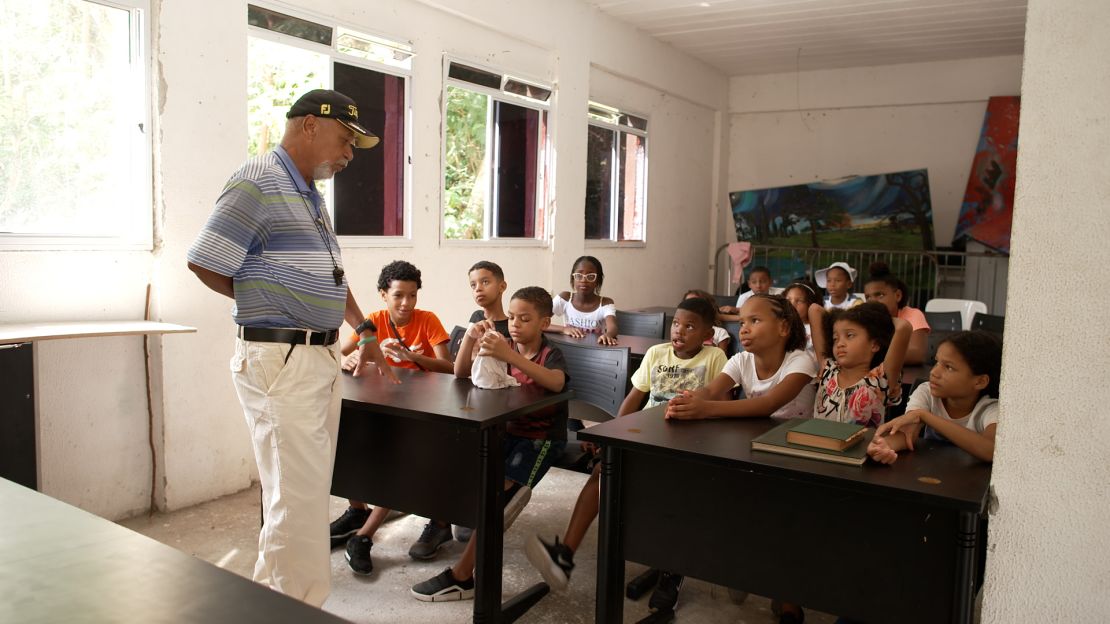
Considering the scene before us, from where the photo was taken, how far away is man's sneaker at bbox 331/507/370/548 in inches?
138

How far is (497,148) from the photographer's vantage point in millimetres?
6359

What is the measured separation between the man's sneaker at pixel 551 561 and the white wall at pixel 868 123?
786 centimetres

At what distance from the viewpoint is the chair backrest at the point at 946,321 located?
5.29 m

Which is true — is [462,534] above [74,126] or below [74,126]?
below

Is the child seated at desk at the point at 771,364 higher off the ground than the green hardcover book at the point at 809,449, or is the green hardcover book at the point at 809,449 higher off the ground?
the child seated at desk at the point at 771,364

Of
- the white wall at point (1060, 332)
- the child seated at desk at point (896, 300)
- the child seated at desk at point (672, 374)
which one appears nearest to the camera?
the white wall at point (1060, 332)

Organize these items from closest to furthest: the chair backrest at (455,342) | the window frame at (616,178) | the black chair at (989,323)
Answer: the chair backrest at (455,342), the black chair at (989,323), the window frame at (616,178)

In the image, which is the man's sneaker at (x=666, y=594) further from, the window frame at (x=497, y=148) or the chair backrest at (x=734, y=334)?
the window frame at (x=497, y=148)

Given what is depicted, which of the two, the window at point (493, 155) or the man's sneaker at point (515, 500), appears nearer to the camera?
the man's sneaker at point (515, 500)

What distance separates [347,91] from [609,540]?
357 cm

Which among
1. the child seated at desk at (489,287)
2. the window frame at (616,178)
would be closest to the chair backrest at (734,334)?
the child seated at desk at (489,287)

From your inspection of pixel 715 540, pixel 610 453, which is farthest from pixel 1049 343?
pixel 610 453

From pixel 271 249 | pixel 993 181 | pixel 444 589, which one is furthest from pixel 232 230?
pixel 993 181

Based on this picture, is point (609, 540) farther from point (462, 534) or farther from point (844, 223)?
point (844, 223)
